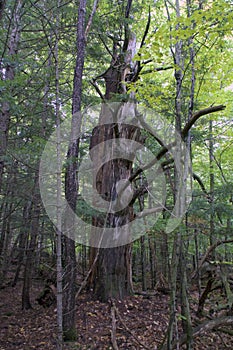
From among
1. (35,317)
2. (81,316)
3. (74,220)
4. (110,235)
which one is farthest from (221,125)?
(35,317)

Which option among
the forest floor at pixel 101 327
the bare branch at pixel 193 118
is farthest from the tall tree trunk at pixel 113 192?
the bare branch at pixel 193 118

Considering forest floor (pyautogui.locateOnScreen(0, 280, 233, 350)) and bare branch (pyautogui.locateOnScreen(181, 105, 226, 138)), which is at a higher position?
bare branch (pyautogui.locateOnScreen(181, 105, 226, 138))

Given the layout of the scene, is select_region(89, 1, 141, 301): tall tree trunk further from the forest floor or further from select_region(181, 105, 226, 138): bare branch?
select_region(181, 105, 226, 138): bare branch

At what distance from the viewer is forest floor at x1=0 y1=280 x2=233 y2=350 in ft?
13.9

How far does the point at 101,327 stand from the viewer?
4922 mm

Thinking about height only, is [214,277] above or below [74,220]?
below

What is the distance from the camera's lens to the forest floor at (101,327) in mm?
4242

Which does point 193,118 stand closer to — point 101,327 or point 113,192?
point 113,192

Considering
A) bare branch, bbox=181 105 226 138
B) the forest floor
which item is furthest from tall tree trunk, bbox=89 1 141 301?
bare branch, bbox=181 105 226 138

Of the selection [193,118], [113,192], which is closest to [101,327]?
[113,192]

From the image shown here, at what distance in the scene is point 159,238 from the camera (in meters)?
7.18

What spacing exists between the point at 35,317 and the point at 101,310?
1.64 m

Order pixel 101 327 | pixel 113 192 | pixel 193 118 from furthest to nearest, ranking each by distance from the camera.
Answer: pixel 113 192 → pixel 101 327 → pixel 193 118

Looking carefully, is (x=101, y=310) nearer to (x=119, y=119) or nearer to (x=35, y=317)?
(x=35, y=317)
